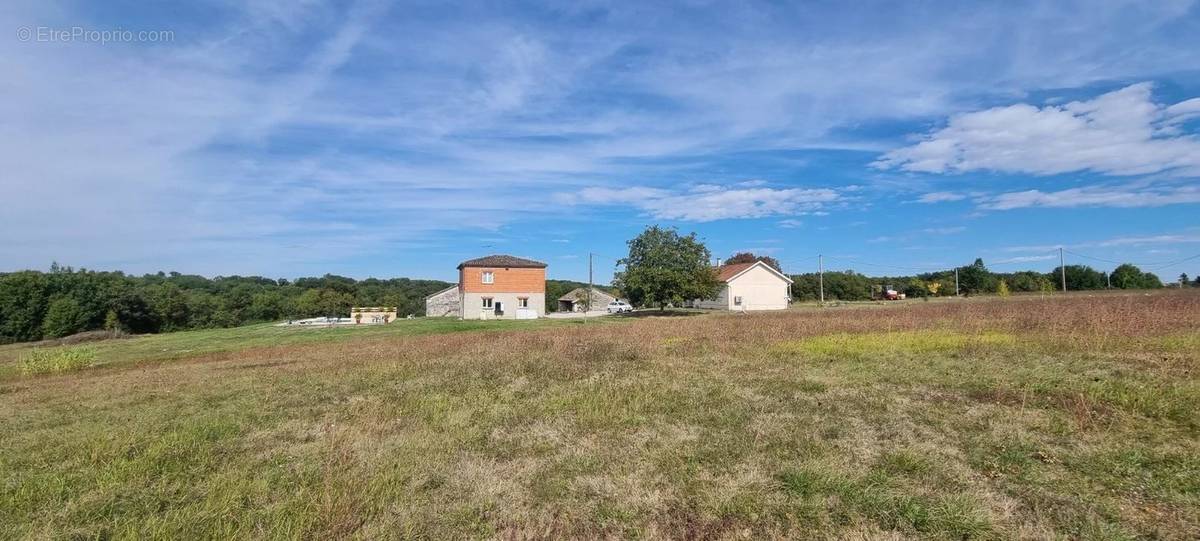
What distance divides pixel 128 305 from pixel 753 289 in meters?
75.5

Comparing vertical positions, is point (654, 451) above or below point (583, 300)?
below

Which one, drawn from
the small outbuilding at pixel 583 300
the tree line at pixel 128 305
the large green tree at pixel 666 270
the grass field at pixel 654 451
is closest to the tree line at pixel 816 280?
the large green tree at pixel 666 270

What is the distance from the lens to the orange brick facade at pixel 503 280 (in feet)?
164

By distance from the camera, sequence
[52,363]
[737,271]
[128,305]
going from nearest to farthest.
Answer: [52,363] → [737,271] → [128,305]

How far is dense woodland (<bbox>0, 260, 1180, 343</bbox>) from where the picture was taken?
61.5 meters

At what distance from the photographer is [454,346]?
1783 cm

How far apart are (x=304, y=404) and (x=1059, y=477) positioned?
32.7ft

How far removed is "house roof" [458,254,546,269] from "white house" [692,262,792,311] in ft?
62.9

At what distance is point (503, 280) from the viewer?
51.0 metres

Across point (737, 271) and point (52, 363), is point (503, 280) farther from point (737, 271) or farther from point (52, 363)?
point (52, 363)

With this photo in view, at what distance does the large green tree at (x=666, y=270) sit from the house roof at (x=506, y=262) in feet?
27.3

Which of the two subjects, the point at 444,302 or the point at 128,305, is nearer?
the point at 128,305

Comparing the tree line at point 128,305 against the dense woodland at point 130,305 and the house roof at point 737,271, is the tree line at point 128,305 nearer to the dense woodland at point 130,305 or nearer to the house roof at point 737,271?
the dense woodland at point 130,305

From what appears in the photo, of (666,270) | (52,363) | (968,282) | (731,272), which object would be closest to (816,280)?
(968,282)
